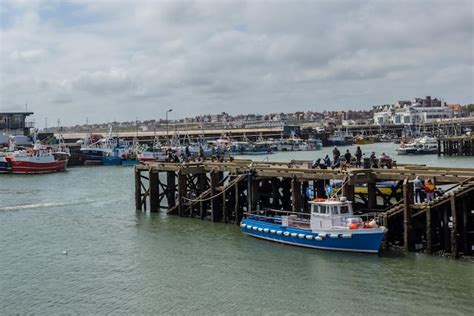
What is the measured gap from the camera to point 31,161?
9581 cm

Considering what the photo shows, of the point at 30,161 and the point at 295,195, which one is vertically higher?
the point at 30,161

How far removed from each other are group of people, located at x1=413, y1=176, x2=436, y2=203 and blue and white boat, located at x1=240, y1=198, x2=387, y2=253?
9.67 feet

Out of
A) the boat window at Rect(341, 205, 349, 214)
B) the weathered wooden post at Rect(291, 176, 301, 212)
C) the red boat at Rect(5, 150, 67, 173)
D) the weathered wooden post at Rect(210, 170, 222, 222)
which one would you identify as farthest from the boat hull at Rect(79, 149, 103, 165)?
the boat window at Rect(341, 205, 349, 214)

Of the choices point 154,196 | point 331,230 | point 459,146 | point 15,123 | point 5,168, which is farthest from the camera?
point 15,123

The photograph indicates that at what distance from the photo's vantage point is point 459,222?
2970cm

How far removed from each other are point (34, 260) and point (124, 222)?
12.0m

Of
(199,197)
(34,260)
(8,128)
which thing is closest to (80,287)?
(34,260)

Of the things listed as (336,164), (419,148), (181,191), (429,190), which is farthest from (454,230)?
(419,148)

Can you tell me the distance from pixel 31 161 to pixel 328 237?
73.3 metres

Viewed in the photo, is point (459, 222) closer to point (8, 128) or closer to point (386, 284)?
point (386, 284)

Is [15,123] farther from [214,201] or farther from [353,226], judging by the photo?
[353,226]

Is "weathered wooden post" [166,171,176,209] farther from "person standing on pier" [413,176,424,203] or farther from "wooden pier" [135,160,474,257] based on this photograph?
"person standing on pier" [413,176,424,203]

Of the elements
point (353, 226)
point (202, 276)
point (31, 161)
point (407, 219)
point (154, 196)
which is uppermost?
point (31, 161)

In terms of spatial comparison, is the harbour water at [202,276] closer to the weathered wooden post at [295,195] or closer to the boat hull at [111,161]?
the weathered wooden post at [295,195]
